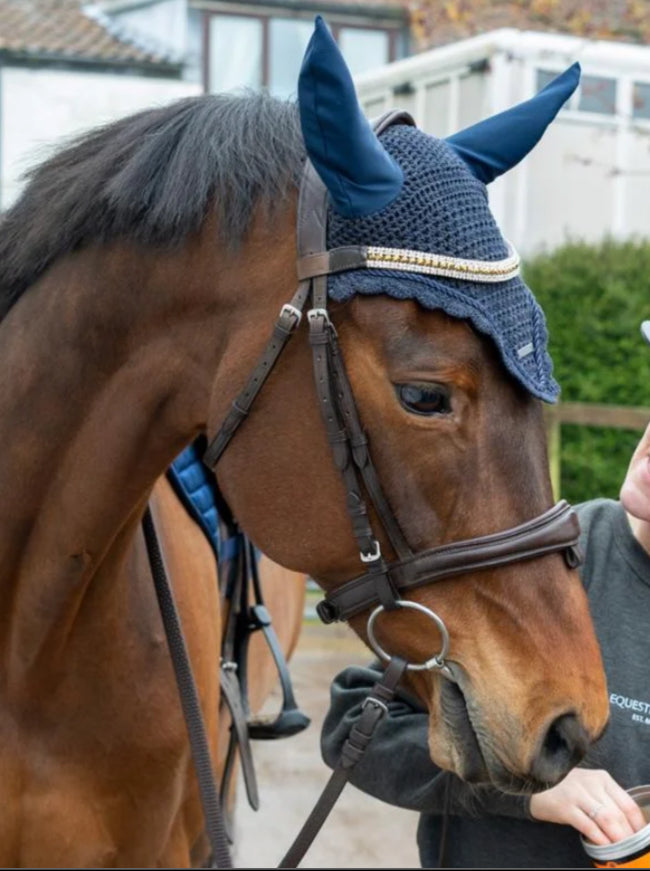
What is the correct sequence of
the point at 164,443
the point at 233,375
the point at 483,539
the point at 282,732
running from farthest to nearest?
the point at 282,732 < the point at 164,443 < the point at 233,375 < the point at 483,539

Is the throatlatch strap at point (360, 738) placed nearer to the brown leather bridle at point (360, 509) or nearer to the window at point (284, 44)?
the brown leather bridle at point (360, 509)

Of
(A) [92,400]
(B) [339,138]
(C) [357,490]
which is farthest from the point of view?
(A) [92,400]

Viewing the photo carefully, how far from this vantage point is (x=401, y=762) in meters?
2.24

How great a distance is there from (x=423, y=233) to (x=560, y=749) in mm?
757

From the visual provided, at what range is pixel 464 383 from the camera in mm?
1846

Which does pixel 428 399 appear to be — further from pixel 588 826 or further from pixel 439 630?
pixel 588 826

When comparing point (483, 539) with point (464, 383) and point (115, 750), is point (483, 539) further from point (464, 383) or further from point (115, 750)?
point (115, 750)

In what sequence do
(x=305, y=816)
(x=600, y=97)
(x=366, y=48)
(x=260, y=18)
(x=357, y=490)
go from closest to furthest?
(x=357, y=490)
(x=305, y=816)
(x=600, y=97)
(x=260, y=18)
(x=366, y=48)

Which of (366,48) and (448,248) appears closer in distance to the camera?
(448,248)

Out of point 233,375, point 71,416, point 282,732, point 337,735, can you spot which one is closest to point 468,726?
point 337,735

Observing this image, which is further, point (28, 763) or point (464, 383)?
point (28, 763)

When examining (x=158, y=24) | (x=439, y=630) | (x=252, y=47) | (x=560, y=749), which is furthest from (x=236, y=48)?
(x=560, y=749)

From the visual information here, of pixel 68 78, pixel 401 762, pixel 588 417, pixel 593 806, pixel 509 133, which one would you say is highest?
pixel 509 133

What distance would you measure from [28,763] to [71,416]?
0.67 meters
